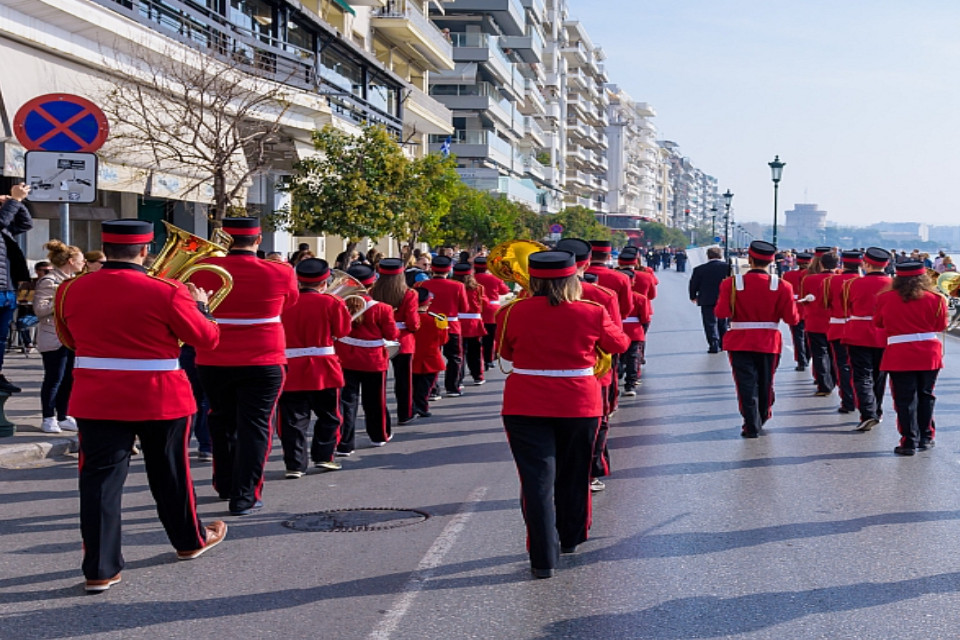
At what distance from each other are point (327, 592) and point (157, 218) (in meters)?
23.0

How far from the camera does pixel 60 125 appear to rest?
419 inches

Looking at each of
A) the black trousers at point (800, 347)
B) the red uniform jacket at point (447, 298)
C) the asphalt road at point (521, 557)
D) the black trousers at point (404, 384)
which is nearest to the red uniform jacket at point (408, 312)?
the black trousers at point (404, 384)

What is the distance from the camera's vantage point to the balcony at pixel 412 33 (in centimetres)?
4472

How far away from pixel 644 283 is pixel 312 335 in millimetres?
7317

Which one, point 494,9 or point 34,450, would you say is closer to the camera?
point 34,450

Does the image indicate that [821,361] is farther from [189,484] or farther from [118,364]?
[118,364]

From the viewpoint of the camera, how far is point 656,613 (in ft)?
18.9

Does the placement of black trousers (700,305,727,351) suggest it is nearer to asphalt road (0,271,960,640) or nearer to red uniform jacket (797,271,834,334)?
red uniform jacket (797,271,834,334)

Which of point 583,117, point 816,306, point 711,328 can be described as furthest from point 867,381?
point 583,117

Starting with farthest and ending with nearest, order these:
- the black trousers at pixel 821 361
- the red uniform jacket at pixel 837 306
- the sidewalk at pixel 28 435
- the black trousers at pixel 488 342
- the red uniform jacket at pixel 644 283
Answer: the black trousers at pixel 488 342 → the red uniform jacket at pixel 644 283 → the black trousers at pixel 821 361 → the red uniform jacket at pixel 837 306 → the sidewalk at pixel 28 435

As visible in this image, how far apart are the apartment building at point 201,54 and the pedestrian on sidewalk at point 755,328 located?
9667 millimetres

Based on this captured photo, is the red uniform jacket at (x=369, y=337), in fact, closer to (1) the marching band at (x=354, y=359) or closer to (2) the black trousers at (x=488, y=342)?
(1) the marching band at (x=354, y=359)

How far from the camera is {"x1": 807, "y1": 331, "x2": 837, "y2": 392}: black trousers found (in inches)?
592

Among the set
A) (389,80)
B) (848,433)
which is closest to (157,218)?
(389,80)
